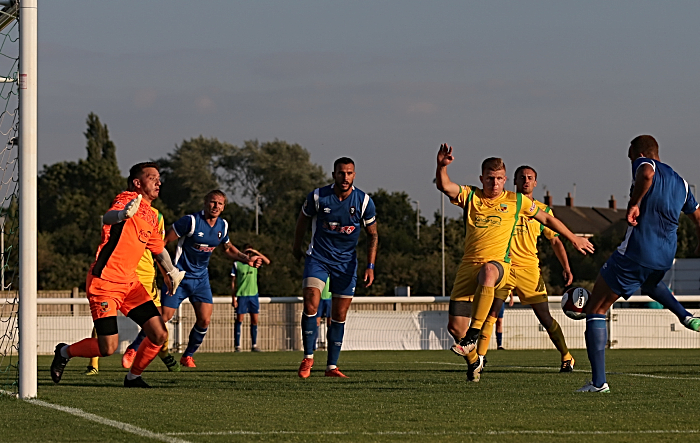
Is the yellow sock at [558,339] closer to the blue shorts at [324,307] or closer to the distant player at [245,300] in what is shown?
the blue shorts at [324,307]

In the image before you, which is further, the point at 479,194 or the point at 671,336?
the point at 671,336

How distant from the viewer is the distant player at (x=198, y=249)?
13258 millimetres

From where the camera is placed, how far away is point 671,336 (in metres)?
22.4

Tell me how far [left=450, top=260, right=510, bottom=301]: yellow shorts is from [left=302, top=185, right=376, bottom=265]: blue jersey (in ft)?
4.39

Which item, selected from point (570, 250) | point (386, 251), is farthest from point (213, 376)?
point (386, 251)

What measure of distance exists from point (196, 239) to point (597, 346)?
19.9 feet

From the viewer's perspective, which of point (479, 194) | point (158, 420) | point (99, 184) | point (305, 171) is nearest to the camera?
point (158, 420)

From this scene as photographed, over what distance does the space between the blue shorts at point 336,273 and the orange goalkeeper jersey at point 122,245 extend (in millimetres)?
2436

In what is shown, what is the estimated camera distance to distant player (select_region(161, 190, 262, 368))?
1326cm

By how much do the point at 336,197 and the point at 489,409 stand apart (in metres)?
4.46

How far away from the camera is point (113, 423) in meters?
6.49

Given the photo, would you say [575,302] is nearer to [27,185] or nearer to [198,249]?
[27,185]

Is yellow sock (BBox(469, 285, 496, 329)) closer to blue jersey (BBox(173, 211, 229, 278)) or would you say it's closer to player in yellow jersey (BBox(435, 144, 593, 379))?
player in yellow jersey (BBox(435, 144, 593, 379))

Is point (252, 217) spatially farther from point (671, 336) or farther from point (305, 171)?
point (671, 336)
